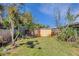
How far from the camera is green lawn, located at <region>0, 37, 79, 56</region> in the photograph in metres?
3.82

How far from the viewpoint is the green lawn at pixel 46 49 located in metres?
3.82

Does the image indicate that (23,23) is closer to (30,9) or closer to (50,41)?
(30,9)

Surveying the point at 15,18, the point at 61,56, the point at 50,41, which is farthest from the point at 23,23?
the point at 61,56

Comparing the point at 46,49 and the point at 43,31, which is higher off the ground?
the point at 43,31

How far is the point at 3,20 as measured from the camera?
386 cm

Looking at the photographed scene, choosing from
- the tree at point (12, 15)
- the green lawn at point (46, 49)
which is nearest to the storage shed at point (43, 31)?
the green lawn at point (46, 49)

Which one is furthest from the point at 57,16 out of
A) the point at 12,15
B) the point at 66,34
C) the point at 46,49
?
the point at 12,15

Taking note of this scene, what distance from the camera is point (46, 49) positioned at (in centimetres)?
384

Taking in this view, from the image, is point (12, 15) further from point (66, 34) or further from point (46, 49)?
point (66, 34)

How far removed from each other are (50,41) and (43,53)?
0.20 meters

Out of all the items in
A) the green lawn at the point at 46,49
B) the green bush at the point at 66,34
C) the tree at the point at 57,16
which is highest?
the tree at the point at 57,16

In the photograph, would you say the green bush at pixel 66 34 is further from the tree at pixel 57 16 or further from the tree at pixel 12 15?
the tree at pixel 12 15

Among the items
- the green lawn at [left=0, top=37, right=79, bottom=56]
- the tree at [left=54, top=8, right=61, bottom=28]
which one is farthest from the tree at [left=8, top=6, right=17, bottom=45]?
the tree at [left=54, top=8, right=61, bottom=28]

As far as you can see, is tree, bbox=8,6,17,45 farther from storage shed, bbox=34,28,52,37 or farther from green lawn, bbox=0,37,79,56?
storage shed, bbox=34,28,52,37
